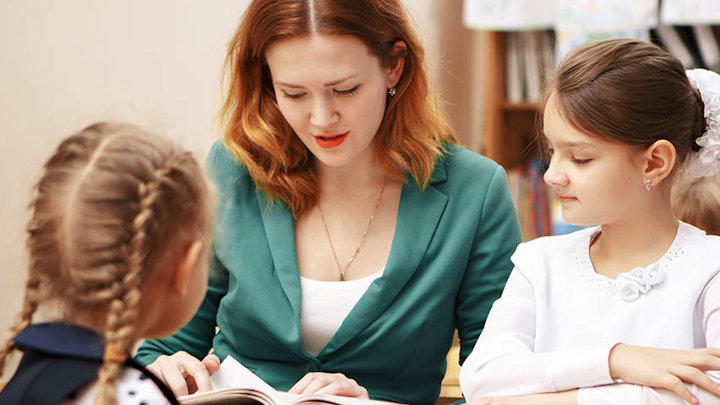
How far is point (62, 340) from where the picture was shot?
2.75 feet

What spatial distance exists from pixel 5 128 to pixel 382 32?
1204 mm

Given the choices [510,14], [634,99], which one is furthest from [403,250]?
[510,14]

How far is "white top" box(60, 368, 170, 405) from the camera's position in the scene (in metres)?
0.81

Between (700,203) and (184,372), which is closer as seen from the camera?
(184,372)

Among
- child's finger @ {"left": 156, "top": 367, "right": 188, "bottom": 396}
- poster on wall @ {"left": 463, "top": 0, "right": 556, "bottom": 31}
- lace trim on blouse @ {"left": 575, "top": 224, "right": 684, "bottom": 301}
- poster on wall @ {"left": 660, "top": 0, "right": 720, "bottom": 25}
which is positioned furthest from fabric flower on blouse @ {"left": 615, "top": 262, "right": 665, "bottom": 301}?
poster on wall @ {"left": 463, "top": 0, "right": 556, "bottom": 31}

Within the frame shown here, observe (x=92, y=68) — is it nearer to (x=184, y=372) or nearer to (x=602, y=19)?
(x=184, y=372)

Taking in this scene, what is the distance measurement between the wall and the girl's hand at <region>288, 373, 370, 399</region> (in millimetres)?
847

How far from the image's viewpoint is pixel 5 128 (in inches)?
84.9

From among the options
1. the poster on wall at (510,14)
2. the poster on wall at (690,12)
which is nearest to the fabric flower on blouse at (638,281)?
the poster on wall at (690,12)

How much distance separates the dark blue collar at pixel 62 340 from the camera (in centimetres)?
82

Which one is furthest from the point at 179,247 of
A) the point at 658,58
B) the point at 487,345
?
the point at 658,58

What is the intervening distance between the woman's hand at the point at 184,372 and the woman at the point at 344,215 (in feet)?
0.55

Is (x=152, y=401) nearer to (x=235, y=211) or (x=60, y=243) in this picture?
(x=60, y=243)

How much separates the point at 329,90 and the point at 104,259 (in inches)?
26.9
